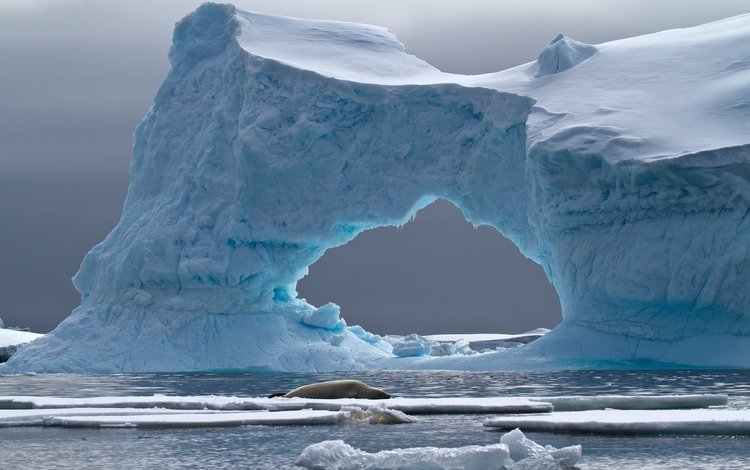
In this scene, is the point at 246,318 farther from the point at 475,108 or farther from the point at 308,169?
the point at 475,108

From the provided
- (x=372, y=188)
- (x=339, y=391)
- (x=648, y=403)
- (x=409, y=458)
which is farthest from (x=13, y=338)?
(x=409, y=458)

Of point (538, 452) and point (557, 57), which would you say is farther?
point (557, 57)

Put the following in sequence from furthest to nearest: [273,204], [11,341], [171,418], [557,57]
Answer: [11,341] → [557,57] → [273,204] → [171,418]

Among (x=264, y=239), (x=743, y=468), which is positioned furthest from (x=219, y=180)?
(x=743, y=468)

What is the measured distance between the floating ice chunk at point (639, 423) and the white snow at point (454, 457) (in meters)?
1.74

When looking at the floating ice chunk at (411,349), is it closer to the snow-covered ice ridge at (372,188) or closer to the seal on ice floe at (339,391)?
the snow-covered ice ridge at (372,188)

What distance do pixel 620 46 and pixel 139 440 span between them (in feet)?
69.2

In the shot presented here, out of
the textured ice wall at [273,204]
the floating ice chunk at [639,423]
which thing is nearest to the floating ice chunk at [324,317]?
the textured ice wall at [273,204]

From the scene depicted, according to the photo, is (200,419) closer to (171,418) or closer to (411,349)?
(171,418)

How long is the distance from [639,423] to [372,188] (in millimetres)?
17212

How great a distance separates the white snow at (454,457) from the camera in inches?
247

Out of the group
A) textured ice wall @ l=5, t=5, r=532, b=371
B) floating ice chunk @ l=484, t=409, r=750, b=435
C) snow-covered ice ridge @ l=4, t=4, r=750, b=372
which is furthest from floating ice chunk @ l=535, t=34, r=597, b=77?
floating ice chunk @ l=484, t=409, r=750, b=435

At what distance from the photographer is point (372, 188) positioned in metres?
25.1

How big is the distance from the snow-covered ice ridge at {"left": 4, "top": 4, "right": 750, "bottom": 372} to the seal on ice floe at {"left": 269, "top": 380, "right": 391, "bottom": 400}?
31.3 ft
